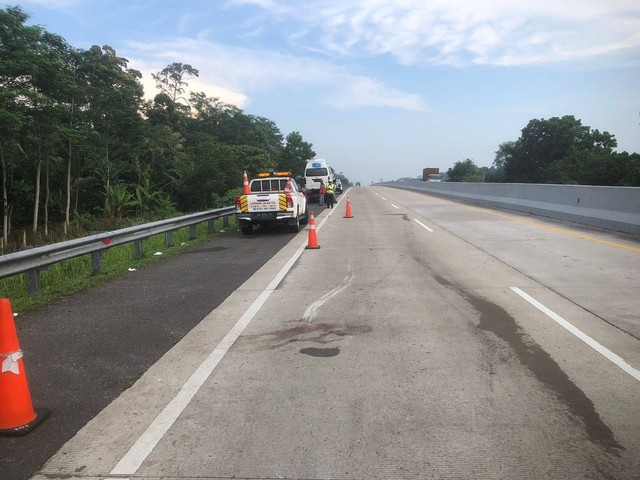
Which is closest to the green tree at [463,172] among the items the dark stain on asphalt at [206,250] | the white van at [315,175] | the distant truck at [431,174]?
the distant truck at [431,174]

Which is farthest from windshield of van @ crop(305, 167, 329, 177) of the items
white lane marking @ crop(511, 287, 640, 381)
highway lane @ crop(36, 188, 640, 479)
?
white lane marking @ crop(511, 287, 640, 381)

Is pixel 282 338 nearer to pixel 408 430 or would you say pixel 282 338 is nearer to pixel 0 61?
pixel 408 430

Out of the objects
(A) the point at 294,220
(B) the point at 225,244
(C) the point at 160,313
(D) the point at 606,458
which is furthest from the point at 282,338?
(A) the point at 294,220

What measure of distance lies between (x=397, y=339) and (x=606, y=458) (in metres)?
2.57

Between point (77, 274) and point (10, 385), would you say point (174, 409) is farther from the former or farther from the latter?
point (77, 274)

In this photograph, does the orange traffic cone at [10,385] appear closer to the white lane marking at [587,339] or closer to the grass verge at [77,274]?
the grass verge at [77,274]

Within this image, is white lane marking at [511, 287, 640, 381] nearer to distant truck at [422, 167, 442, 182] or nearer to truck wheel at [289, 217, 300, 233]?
truck wheel at [289, 217, 300, 233]

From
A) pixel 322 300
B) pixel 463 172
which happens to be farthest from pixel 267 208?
pixel 463 172

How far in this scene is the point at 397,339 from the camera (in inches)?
217

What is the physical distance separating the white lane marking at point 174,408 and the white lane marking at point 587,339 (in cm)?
389

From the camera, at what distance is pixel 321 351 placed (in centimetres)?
518

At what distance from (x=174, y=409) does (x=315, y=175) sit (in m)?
32.5

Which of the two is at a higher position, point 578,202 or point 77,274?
point 578,202

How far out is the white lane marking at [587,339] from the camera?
4.58 m
